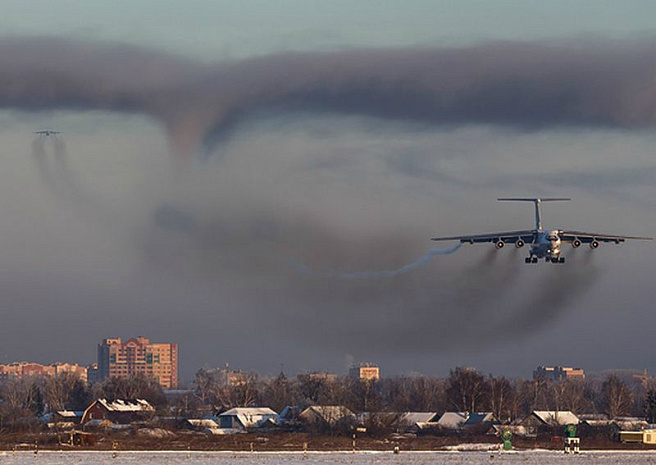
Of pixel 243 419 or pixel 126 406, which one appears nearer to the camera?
pixel 243 419

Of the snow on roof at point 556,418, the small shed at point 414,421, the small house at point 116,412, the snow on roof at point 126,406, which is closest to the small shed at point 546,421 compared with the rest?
the snow on roof at point 556,418

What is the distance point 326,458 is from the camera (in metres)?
98.4

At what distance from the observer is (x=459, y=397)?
19750cm

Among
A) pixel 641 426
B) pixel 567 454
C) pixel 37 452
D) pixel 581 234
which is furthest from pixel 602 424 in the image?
pixel 37 452

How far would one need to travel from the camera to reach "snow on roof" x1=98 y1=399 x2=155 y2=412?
179m

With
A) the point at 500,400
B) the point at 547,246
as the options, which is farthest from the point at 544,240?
the point at 500,400

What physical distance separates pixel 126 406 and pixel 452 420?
4752 cm

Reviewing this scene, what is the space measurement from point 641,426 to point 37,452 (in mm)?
74923

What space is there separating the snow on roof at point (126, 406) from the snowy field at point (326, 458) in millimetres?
72094

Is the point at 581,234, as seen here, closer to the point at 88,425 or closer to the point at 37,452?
the point at 37,452

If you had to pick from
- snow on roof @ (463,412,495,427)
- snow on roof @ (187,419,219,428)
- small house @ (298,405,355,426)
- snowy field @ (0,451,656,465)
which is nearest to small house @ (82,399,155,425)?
snow on roof @ (187,419,219,428)

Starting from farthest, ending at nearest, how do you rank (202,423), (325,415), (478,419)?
(478,419) < (202,423) < (325,415)

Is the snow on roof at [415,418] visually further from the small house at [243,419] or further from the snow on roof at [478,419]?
the small house at [243,419]

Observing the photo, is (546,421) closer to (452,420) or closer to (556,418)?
(556,418)
